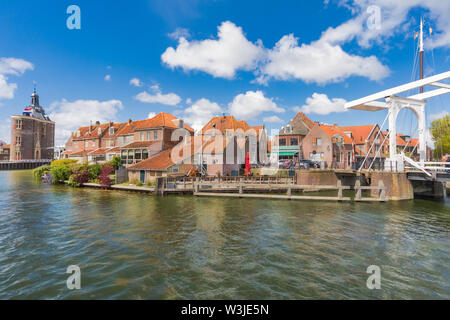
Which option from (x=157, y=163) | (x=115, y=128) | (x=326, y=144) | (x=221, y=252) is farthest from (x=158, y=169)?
(x=326, y=144)


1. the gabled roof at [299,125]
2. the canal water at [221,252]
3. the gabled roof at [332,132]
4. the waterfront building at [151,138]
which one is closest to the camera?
the canal water at [221,252]

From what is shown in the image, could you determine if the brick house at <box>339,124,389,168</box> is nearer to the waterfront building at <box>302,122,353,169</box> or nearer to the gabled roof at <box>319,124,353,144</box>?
the gabled roof at <box>319,124,353,144</box>

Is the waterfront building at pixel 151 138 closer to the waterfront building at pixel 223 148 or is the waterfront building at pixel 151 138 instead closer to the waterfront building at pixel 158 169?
the waterfront building at pixel 158 169

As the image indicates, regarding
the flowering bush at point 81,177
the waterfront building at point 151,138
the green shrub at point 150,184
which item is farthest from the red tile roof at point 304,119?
the flowering bush at point 81,177

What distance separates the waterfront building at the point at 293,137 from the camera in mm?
50388

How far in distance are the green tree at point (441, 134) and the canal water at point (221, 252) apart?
2728cm

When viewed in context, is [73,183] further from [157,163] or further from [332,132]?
[332,132]

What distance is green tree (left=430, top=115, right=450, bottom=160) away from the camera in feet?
132

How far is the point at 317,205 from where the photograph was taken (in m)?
23.6

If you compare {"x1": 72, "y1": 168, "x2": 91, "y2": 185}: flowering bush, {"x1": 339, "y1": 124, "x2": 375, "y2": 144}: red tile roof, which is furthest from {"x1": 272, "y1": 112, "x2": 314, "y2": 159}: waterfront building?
{"x1": 72, "y1": 168, "x2": 91, "y2": 185}: flowering bush

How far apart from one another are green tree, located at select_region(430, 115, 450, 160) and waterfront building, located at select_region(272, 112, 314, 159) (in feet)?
70.5

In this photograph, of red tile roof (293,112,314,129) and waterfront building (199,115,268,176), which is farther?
red tile roof (293,112,314,129)

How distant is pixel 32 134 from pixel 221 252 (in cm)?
10605

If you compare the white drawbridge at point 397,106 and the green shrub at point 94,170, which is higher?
the white drawbridge at point 397,106
